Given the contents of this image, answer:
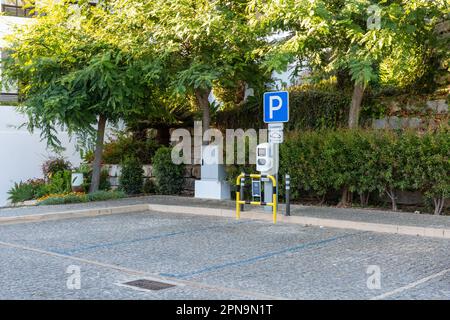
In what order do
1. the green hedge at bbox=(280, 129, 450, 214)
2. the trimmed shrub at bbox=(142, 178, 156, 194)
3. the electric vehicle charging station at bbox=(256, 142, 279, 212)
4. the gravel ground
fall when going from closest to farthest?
the gravel ground → the green hedge at bbox=(280, 129, 450, 214) → the electric vehicle charging station at bbox=(256, 142, 279, 212) → the trimmed shrub at bbox=(142, 178, 156, 194)

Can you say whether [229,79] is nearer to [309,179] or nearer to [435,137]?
[309,179]

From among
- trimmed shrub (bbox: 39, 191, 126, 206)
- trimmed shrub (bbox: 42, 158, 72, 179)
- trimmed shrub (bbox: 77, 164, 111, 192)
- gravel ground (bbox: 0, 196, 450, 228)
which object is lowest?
gravel ground (bbox: 0, 196, 450, 228)

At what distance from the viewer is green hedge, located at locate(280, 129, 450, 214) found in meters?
12.4

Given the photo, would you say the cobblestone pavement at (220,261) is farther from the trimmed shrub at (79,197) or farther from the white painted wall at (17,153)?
the white painted wall at (17,153)

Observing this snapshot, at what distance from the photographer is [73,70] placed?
15977 millimetres

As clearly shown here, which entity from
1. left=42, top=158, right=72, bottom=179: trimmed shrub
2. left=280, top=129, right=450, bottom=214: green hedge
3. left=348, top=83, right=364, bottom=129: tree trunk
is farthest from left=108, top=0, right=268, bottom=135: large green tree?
left=42, top=158, right=72, bottom=179: trimmed shrub

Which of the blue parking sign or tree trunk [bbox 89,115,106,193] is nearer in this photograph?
the blue parking sign

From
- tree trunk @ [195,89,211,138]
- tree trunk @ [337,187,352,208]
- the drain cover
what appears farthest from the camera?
tree trunk @ [195,89,211,138]

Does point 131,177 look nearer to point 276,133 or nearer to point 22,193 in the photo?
point 22,193

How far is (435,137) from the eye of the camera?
12.5m

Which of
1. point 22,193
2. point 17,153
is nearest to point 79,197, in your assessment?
point 22,193

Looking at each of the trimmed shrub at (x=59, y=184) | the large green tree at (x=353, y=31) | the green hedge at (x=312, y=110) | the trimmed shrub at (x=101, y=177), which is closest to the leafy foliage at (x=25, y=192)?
the trimmed shrub at (x=59, y=184)

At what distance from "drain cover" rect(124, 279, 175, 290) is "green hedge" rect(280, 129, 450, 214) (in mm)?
7518

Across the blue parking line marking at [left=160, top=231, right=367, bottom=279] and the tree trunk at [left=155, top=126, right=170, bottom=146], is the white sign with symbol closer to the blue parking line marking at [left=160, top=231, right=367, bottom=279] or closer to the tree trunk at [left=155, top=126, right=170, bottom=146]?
the blue parking line marking at [left=160, top=231, right=367, bottom=279]
